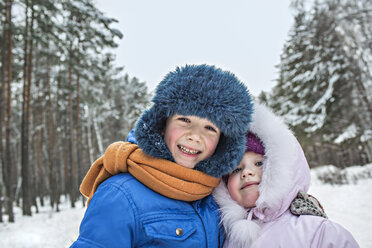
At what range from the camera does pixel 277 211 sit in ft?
5.91

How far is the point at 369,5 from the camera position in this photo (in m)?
12.1

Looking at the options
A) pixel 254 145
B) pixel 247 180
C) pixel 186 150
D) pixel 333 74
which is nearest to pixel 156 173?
pixel 186 150

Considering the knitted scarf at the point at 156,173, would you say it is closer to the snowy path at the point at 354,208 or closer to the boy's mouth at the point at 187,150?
the boy's mouth at the point at 187,150

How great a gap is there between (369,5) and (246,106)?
→ 14571mm

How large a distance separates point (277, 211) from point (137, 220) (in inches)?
40.8

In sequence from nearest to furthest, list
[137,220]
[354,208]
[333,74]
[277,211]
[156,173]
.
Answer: [137,220] → [156,173] → [277,211] → [354,208] → [333,74]

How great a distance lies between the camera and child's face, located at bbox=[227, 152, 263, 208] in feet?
6.56

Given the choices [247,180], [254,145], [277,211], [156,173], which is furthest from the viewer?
[254,145]

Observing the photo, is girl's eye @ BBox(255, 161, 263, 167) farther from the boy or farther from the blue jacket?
the blue jacket

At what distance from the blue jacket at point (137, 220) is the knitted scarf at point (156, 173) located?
2.3 inches

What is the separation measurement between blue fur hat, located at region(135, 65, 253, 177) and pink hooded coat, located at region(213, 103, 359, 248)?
24 cm

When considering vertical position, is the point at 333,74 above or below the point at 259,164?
above

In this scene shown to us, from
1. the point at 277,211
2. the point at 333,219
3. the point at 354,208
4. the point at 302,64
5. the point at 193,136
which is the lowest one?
the point at 354,208

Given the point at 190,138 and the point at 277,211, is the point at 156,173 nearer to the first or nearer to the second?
the point at 190,138
